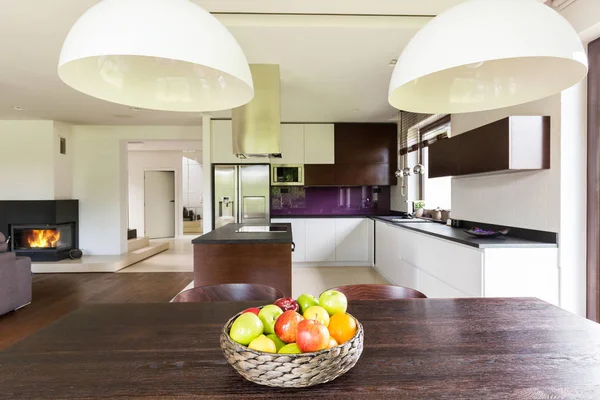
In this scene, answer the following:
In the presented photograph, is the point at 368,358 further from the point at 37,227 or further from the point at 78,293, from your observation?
the point at 37,227

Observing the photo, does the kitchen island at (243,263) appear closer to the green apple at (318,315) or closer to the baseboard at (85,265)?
the green apple at (318,315)

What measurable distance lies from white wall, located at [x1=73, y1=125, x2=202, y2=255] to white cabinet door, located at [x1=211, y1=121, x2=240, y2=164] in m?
0.84

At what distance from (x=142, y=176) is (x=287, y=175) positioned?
5.87 metres

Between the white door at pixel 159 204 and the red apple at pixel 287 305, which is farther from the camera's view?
the white door at pixel 159 204

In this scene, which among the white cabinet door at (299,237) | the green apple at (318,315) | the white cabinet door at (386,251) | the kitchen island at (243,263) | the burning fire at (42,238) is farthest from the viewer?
the burning fire at (42,238)

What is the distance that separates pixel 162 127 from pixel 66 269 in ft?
9.25

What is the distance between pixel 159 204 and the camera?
9.94 metres

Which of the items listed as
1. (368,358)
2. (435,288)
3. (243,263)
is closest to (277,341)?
(368,358)

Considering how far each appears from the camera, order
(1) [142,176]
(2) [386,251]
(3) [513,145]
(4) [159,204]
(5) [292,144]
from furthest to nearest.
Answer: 1. (4) [159,204]
2. (1) [142,176]
3. (5) [292,144]
4. (2) [386,251]
5. (3) [513,145]

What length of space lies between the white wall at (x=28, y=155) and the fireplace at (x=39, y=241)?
0.54 metres

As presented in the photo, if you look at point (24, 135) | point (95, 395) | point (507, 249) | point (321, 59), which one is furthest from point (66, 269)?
point (507, 249)

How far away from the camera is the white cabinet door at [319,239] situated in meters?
5.50

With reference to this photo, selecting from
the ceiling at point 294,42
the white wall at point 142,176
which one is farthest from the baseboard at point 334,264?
the white wall at point 142,176

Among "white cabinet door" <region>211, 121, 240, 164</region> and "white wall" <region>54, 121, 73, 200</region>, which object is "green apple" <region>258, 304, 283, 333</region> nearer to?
"white cabinet door" <region>211, 121, 240, 164</region>
